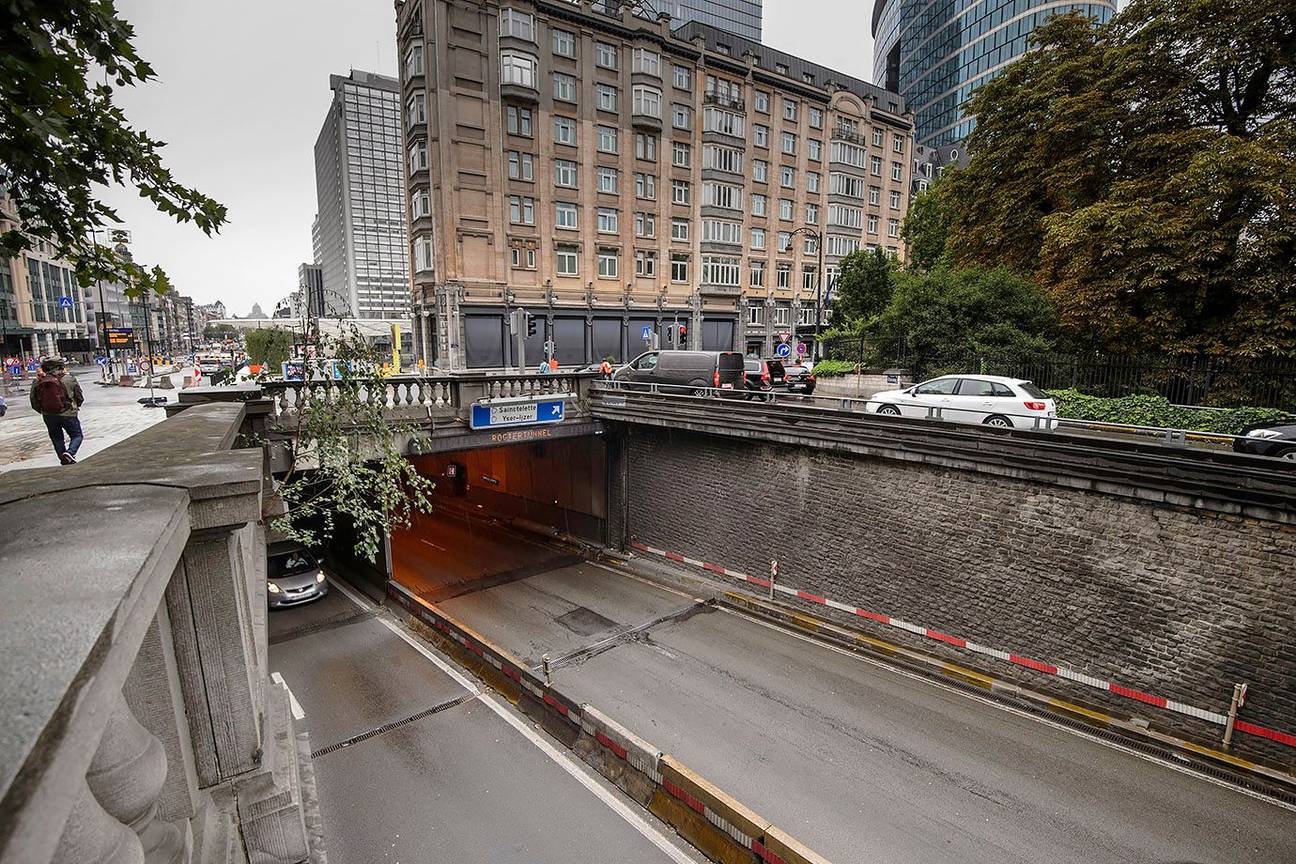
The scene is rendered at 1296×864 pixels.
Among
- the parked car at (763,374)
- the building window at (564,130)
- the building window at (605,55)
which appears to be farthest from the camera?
the building window at (605,55)

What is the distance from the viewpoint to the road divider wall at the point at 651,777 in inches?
275

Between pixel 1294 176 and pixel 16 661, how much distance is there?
25.5 metres

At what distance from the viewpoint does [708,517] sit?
16.9 metres

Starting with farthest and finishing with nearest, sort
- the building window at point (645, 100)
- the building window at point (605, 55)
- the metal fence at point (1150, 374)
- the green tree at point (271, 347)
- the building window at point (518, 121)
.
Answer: the green tree at point (271, 347)
the building window at point (645, 100)
the building window at point (605, 55)
the building window at point (518, 121)
the metal fence at point (1150, 374)

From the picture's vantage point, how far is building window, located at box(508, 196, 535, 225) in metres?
37.9

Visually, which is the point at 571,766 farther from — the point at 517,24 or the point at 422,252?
the point at 517,24

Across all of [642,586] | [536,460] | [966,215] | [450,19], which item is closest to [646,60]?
[450,19]

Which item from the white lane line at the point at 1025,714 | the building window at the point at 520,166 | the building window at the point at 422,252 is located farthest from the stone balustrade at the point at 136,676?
the building window at the point at 520,166

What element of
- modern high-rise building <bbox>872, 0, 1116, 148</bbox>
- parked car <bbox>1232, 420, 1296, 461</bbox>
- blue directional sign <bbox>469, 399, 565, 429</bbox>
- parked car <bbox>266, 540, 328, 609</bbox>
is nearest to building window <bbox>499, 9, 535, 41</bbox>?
blue directional sign <bbox>469, 399, 565, 429</bbox>

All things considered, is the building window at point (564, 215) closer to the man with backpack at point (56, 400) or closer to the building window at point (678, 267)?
the building window at point (678, 267)

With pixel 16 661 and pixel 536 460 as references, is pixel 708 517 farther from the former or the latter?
pixel 16 661

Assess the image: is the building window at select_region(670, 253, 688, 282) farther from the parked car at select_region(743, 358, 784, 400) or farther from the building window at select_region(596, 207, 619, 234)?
the parked car at select_region(743, 358, 784, 400)

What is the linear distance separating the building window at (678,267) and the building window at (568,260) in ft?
25.3

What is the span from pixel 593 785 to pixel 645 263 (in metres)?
38.9
